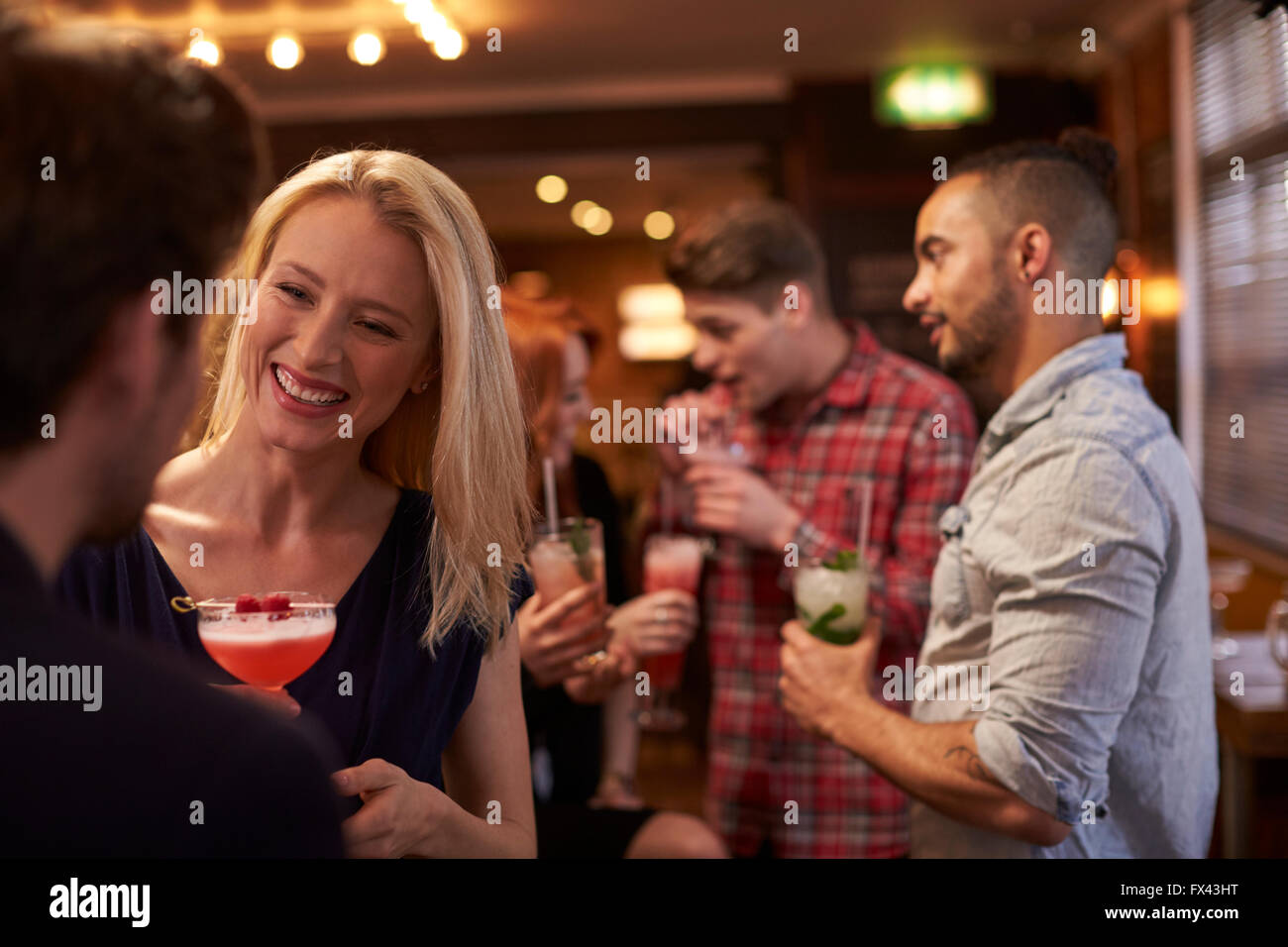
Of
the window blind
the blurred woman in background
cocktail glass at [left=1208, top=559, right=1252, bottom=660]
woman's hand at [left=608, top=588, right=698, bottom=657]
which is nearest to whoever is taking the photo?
the blurred woman in background

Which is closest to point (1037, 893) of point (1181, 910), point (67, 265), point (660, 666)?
point (1181, 910)

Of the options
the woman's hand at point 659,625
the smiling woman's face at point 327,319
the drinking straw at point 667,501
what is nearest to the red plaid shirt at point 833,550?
the drinking straw at point 667,501

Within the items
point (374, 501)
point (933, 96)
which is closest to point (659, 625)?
point (374, 501)

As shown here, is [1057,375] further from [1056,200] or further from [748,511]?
[748,511]

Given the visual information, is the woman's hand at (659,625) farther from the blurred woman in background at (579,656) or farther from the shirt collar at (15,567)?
the shirt collar at (15,567)

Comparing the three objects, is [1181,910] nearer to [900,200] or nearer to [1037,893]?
[1037,893]

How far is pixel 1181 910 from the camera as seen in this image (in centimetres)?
123

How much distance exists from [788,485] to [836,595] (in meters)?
0.67

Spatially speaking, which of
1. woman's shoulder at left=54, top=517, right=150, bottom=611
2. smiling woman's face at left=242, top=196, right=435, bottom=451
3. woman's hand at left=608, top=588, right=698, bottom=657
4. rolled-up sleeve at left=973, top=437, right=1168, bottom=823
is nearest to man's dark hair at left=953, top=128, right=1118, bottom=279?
rolled-up sleeve at left=973, top=437, right=1168, bottom=823

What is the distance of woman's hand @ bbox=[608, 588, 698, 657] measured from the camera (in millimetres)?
1926

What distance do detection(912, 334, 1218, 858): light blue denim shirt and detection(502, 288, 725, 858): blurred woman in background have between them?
59 centimetres

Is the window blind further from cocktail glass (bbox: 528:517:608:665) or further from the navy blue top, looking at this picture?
the navy blue top

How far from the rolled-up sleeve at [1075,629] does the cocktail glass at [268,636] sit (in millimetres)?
795

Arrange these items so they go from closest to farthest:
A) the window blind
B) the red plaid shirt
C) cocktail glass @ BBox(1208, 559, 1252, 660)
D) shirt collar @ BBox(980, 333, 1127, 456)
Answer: shirt collar @ BBox(980, 333, 1127, 456)
the red plaid shirt
cocktail glass @ BBox(1208, 559, 1252, 660)
the window blind
